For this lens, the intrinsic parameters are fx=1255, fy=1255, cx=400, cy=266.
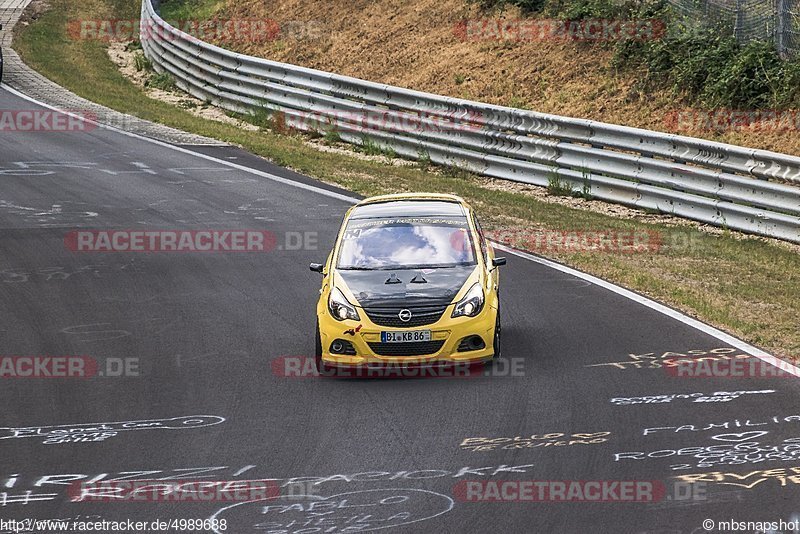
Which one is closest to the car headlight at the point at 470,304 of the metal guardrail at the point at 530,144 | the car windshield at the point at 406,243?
the car windshield at the point at 406,243

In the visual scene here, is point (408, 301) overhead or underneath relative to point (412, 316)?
overhead

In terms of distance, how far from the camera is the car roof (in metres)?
13.5

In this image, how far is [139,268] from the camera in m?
16.5

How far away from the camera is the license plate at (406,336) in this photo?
39.0 feet

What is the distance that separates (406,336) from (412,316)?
20 centimetres

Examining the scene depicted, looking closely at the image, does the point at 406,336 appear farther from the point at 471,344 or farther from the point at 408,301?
the point at 471,344

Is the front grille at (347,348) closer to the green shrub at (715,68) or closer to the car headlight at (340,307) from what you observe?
the car headlight at (340,307)

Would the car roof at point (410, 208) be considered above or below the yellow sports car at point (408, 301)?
above

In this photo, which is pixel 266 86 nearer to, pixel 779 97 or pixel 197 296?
pixel 779 97

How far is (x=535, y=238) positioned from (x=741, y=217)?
3.21 metres

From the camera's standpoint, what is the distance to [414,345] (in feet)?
39.1

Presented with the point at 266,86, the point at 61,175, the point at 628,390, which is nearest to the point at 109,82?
the point at 266,86

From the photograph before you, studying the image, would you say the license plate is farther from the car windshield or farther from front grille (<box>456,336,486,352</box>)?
the car windshield

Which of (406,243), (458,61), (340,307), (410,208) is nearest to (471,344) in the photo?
(340,307)
